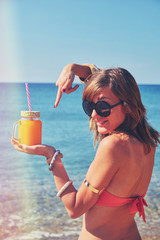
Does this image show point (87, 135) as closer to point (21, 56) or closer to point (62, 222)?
point (62, 222)

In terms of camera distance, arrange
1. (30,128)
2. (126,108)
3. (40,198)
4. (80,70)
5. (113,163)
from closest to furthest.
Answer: (113,163) < (126,108) < (30,128) < (80,70) < (40,198)

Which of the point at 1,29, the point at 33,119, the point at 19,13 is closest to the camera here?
the point at 33,119

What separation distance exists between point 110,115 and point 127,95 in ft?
0.46

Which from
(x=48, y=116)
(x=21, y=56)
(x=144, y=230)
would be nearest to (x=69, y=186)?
(x=144, y=230)

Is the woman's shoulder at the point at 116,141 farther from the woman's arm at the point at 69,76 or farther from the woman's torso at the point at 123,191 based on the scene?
the woman's arm at the point at 69,76

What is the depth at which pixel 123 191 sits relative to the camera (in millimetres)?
1789

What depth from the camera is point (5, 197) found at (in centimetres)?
707

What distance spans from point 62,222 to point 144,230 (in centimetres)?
138

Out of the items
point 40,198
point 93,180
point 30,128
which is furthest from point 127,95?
point 40,198

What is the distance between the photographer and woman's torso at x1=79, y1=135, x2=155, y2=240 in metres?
1.76

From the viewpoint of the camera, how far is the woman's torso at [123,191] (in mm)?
1762

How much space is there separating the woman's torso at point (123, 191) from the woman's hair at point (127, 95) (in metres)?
0.07

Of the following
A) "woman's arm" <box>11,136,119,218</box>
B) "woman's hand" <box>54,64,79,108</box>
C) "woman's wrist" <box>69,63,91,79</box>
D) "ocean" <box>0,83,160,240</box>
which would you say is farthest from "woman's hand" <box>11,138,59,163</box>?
"ocean" <box>0,83,160,240</box>

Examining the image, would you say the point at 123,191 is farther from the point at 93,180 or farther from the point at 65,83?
the point at 65,83
